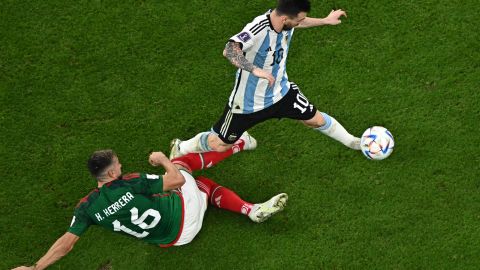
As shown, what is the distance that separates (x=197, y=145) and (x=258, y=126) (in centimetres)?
92

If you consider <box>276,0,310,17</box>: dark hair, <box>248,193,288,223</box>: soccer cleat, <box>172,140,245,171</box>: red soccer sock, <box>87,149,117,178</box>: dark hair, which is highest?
<box>276,0,310,17</box>: dark hair

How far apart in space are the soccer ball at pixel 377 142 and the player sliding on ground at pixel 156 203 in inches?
41.3

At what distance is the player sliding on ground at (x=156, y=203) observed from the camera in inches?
207

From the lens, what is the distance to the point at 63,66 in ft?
24.3

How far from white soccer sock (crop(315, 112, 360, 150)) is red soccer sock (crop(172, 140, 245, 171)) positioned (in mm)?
933

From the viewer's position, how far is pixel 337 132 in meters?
6.42

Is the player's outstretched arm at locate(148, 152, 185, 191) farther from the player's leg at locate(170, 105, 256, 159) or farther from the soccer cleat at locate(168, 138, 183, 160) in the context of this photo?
the soccer cleat at locate(168, 138, 183, 160)

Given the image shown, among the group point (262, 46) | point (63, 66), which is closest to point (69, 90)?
point (63, 66)

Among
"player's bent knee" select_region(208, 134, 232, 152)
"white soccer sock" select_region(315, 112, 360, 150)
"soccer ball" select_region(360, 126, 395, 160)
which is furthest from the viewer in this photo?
"soccer ball" select_region(360, 126, 395, 160)

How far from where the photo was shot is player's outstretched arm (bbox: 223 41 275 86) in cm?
510

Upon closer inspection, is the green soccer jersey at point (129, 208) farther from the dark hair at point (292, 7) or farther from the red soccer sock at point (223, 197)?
the dark hair at point (292, 7)

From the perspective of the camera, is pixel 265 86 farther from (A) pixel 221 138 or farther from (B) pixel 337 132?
(B) pixel 337 132

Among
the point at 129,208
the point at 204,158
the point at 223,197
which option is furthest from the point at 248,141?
the point at 129,208

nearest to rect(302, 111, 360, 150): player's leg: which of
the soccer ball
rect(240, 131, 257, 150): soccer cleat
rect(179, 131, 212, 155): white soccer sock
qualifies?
the soccer ball
